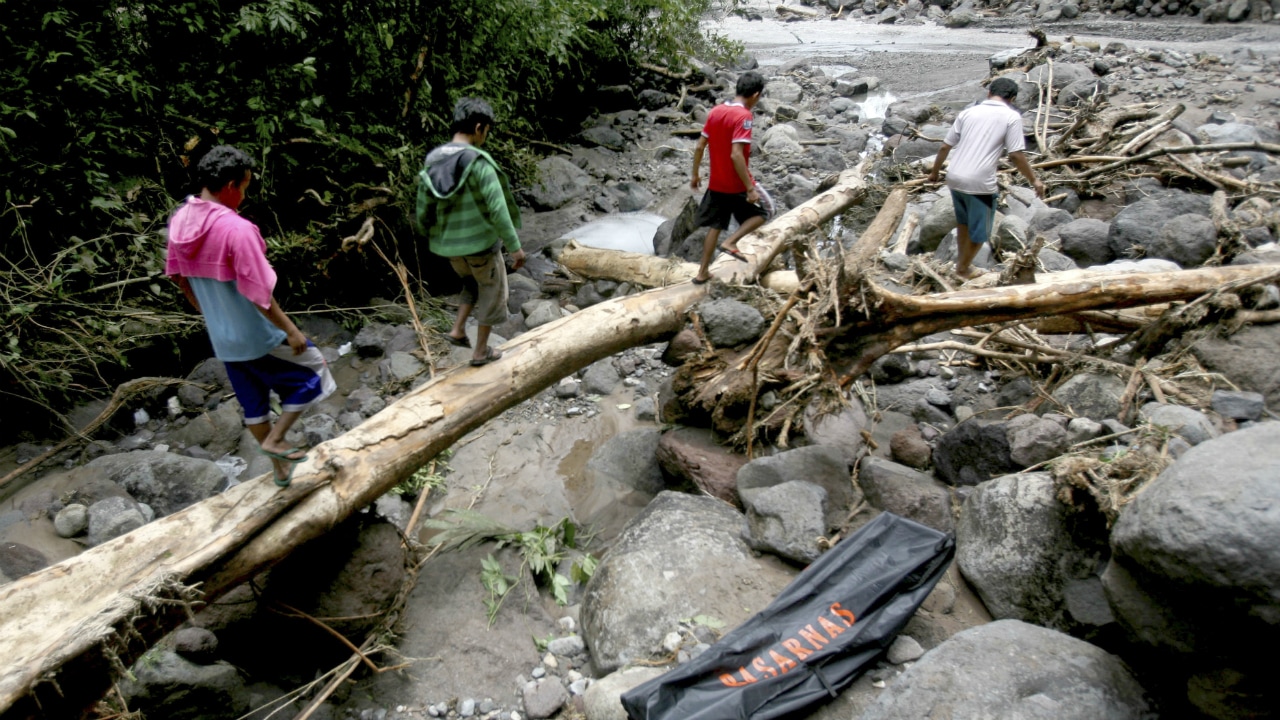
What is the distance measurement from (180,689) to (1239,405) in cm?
535

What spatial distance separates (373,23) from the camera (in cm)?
620

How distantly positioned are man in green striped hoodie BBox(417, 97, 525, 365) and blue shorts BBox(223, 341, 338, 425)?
36.4 inches

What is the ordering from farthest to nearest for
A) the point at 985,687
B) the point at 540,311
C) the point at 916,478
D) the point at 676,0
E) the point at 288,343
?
the point at 676,0, the point at 540,311, the point at 916,478, the point at 288,343, the point at 985,687

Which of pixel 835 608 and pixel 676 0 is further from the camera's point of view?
pixel 676 0

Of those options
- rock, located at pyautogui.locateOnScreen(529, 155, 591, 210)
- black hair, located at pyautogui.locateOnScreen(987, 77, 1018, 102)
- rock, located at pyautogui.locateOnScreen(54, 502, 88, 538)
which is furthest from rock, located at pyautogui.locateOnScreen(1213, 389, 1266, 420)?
rock, located at pyautogui.locateOnScreen(529, 155, 591, 210)

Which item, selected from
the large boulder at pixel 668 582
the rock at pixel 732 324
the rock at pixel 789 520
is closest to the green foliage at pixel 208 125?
the rock at pixel 732 324

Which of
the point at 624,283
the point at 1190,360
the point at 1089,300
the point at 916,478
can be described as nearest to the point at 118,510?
the point at 624,283

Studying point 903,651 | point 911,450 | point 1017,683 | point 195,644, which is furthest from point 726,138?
point 195,644

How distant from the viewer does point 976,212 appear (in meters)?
5.61

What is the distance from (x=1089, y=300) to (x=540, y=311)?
421 cm

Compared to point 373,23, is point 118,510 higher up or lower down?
lower down

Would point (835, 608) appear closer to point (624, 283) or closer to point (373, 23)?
point (624, 283)

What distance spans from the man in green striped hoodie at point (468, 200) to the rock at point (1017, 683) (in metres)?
2.48

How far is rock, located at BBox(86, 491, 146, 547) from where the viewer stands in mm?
4359
